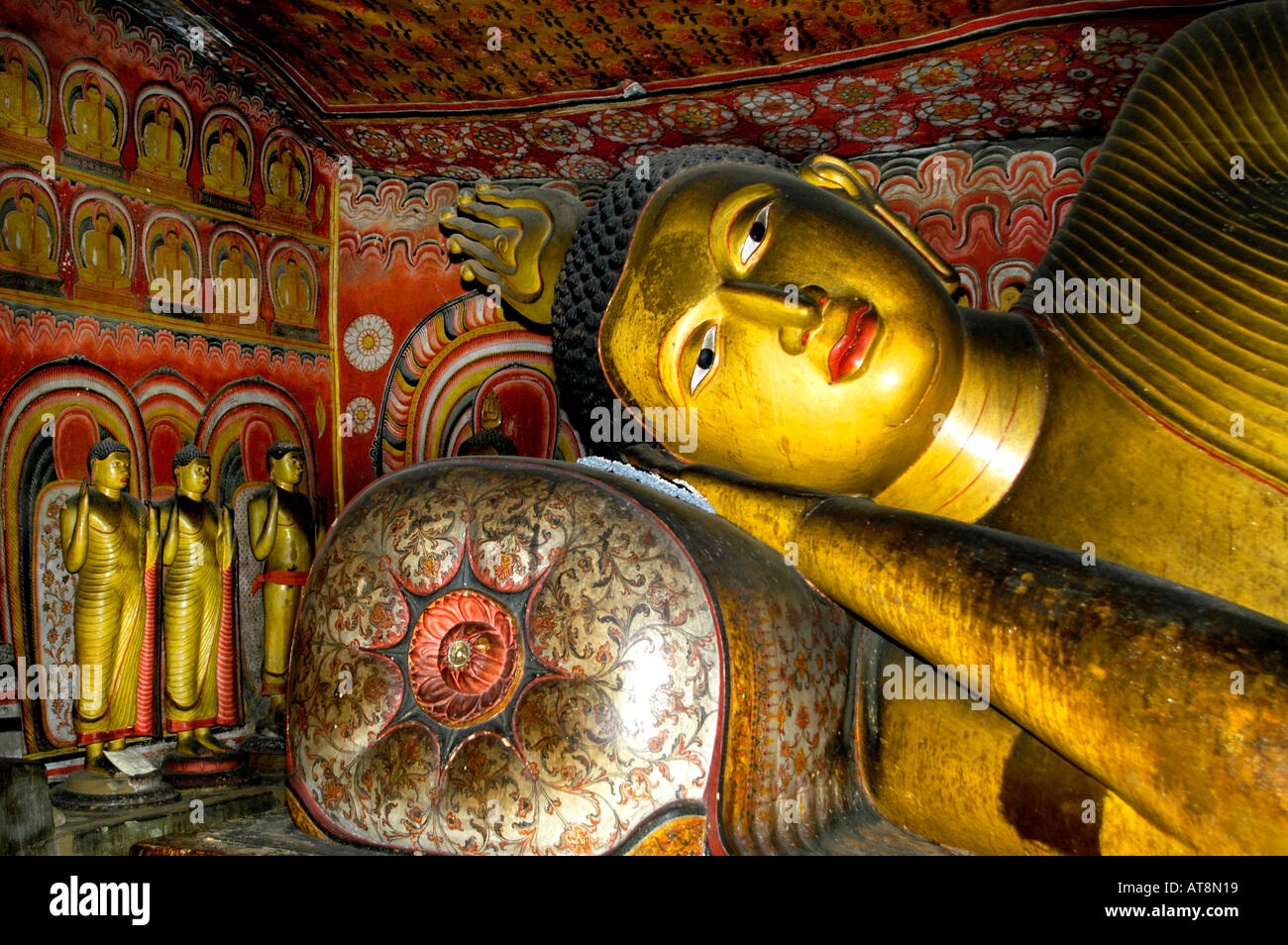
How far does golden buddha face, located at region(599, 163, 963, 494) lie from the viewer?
1.43m

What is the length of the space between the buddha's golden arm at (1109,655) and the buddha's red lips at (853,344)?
0.20 metres

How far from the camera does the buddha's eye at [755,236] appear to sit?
1.50 meters

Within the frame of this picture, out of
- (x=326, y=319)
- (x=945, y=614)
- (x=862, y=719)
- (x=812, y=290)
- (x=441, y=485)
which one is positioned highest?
(x=326, y=319)

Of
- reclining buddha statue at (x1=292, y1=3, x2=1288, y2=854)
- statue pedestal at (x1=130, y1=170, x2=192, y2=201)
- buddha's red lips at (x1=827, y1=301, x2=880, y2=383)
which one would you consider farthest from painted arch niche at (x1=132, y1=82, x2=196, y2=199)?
buddha's red lips at (x1=827, y1=301, x2=880, y2=383)

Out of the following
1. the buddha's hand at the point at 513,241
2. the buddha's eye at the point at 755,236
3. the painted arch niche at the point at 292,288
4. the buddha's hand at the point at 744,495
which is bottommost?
the buddha's hand at the point at 744,495

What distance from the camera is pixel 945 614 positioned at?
48.2 inches

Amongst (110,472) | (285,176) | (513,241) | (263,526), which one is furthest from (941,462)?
(285,176)

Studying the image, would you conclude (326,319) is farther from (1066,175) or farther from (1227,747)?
(1227,747)

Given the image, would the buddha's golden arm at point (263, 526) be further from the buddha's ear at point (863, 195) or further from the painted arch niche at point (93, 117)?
the buddha's ear at point (863, 195)

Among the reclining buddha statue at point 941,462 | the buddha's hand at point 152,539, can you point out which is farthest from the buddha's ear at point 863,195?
the buddha's hand at point 152,539

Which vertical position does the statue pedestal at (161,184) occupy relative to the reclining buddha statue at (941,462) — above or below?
above

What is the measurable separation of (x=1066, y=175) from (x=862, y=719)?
301cm

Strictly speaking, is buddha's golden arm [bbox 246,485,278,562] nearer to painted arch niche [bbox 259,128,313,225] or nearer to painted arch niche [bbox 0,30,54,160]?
painted arch niche [bbox 259,128,313,225]

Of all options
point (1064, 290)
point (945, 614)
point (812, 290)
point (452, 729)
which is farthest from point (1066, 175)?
point (452, 729)
